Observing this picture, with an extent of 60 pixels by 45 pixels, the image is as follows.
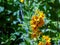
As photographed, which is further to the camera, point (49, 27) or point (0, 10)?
point (0, 10)

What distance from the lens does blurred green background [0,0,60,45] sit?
176cm

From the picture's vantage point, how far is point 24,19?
174 cm

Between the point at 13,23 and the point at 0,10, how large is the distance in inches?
6.4

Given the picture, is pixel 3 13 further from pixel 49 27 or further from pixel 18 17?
pixel 49 27

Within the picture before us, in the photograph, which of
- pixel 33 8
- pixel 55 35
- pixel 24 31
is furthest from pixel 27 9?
pixel 55 35

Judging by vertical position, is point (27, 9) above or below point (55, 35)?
above

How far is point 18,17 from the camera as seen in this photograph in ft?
6.20

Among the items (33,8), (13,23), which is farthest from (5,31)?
(33,8)

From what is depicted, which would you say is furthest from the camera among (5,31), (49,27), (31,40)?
(5,31)

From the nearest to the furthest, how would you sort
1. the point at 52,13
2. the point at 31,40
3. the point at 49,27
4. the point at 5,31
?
the point at 31,40
the point at 49,27
the point at 52,13
the point at 5,31

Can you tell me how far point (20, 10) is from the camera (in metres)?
1.87

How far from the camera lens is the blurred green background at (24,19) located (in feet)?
5.78

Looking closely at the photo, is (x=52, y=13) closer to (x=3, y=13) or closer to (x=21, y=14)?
(x=21, y=14)

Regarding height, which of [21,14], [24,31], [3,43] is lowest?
[3,43]
